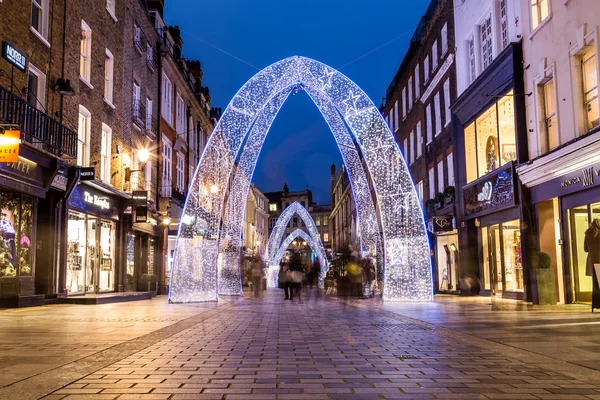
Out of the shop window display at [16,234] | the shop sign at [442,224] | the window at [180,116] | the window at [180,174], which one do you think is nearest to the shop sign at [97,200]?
the shop window display at [16,234]

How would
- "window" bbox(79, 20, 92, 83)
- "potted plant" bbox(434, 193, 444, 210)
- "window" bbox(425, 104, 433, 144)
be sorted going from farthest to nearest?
"window" bbox(425, 104, 433, 144) < "potted plant" bbox(434, 193, 444, 210) < "window" bbox(79, 20, 92, 83)

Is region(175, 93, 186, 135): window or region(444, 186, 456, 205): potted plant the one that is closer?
region(444, 186, 456, 205): potted plant

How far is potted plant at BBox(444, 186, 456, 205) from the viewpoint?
25.3 meters

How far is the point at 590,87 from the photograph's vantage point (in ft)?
48.9

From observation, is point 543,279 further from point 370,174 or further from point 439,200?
point 439,200

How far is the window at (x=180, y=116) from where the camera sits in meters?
34.1

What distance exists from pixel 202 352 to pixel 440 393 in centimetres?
345

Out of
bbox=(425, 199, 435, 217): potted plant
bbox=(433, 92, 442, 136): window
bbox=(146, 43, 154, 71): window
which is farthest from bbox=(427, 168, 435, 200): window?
bbox=(146, 43, 154, 71): window

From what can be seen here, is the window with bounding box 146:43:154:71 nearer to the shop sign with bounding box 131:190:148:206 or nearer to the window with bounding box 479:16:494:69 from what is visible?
the shop sign with bounding box 131:190:148:206

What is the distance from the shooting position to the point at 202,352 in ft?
24.8

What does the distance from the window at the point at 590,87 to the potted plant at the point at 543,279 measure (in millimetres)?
3519

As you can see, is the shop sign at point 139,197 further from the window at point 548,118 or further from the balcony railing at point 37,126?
the window at point 548,118

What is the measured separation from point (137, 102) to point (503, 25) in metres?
14.7

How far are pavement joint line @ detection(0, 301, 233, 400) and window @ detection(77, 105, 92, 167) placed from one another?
11546mm
